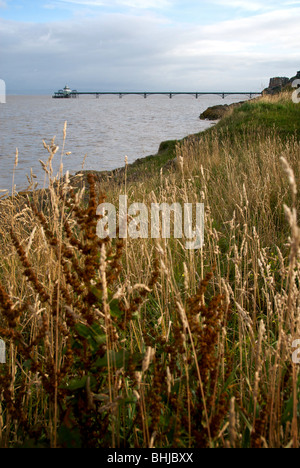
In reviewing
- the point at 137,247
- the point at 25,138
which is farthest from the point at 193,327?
the point at 25,138

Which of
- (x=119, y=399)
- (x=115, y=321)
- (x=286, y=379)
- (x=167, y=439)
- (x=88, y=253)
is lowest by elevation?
(x=167, y=439)

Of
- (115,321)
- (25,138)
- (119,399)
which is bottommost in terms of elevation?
(119,399)

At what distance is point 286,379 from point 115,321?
0.83 metres

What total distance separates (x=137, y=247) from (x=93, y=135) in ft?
81.1

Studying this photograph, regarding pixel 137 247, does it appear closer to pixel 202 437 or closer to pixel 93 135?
pixel 202 437

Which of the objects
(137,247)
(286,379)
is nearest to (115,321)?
(286,379)

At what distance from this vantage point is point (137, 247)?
11.7 feet

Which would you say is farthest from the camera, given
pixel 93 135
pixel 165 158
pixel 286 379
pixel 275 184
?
pixel 93 135

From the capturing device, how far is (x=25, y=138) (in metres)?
23.5

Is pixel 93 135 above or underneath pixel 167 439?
above
